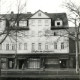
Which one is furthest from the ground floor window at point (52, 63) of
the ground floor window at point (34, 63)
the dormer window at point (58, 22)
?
the dormer window at point (58, 22)

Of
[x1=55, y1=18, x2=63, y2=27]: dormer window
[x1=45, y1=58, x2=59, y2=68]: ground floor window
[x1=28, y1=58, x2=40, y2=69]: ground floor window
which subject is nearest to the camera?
[x1=45, y1=58, x2=59, y2=68]: ground floor window

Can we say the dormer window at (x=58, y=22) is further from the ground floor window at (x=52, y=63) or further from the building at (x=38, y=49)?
the ground floor window at (x=52, y=63)

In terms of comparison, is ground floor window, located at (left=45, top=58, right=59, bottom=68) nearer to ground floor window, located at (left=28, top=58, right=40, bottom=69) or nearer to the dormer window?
ground floor window, located at (left=28, top=58, right=40, bottom=69)

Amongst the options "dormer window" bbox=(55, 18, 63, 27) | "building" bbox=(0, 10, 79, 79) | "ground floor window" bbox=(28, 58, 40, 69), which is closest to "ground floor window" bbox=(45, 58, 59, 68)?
"building" bbox=(0, 10, 79, 79)

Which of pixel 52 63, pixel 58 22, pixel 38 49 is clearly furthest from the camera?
pixel 58 22

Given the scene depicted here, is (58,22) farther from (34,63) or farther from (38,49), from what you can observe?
(34,63)

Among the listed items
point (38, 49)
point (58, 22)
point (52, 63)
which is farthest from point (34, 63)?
point (58, 22)

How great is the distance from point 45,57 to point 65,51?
16.1ft


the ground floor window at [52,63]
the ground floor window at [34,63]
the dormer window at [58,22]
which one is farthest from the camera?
the dormer window at [58,22]

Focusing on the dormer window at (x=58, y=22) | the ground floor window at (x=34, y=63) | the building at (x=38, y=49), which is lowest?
the ground floor window at (x=34, y=63)

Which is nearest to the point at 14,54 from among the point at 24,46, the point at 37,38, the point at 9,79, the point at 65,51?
the point at 24,46

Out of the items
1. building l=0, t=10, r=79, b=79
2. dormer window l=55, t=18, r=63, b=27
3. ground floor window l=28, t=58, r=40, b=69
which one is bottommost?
ground floor window l=28, t=58, r=40, b=69

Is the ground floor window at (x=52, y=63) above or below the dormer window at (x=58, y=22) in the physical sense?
below

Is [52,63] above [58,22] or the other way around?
the other way around
